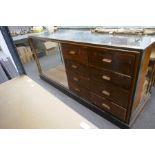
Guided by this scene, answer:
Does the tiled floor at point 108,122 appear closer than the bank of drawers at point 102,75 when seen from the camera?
No

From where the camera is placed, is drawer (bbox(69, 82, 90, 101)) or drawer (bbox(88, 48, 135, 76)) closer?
drawer (bbox(88, 48, 135, 76))

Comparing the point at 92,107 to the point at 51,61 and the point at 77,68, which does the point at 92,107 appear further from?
the point at 51,61

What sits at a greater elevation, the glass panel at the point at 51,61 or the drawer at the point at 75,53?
the drawer at the point at 75,53

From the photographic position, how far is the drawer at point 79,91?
1.61 metres

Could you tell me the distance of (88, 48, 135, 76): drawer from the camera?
3.28 ft

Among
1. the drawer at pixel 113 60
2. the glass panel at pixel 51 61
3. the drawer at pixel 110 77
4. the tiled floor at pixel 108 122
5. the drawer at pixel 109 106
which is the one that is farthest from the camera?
the glass panel at pixel 51 61

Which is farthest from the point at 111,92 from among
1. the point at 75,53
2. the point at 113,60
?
the point at 75,53

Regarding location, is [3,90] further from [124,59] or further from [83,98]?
[83,98]

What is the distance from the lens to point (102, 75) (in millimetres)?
1272

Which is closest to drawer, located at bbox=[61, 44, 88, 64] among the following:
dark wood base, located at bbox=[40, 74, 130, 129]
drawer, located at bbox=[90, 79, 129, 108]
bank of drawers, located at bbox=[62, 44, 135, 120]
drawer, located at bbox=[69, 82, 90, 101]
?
bank of drawers, located at bbox=[62, 44, 135, 120]

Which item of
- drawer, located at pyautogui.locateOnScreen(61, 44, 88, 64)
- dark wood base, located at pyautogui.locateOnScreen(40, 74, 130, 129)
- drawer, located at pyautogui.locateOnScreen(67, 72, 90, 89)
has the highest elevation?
drawer, located at pyautogui.locateOnScreen(61, 44, 88, 64)

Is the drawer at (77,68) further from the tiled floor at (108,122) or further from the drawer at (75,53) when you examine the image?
the tiled floor at (108,122)

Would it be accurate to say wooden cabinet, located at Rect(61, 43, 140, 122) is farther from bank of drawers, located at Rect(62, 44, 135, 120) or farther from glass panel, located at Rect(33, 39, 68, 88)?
glass panel, located at Rect(33, 39, 68, 88)

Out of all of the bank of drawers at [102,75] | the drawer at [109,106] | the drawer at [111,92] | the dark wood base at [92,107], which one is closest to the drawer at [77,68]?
A: the bank of drawers at [102,75]
